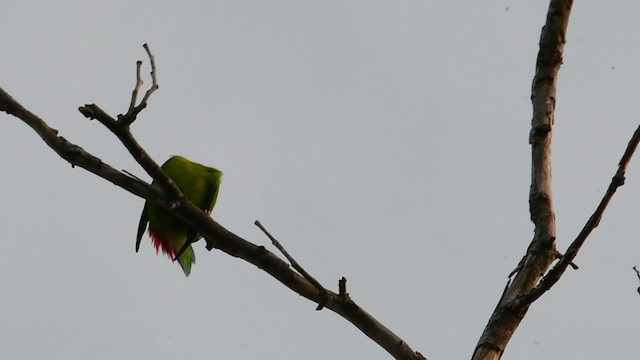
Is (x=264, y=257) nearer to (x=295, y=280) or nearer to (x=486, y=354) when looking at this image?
(x=295, y=280)

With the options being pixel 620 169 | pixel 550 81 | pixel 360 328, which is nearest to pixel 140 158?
pixel 360 328

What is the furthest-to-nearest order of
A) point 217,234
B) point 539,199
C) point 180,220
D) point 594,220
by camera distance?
point 180,220, point 539,199, point 217,234, point 594,220

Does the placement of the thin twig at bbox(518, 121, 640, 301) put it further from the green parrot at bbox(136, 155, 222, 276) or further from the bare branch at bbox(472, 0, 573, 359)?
the green parrot at bbox(136, 155, 222, 276)

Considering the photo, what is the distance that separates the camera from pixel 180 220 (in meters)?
5.67

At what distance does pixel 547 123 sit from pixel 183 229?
3095 mm

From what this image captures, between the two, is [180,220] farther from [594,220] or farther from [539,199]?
[594,220]

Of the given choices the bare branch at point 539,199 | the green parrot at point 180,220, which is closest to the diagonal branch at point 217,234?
the bare branch at point 539,199

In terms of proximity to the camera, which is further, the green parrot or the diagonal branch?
the green parrot

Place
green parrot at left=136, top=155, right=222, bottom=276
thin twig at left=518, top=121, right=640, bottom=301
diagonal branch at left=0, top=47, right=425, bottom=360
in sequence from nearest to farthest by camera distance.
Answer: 1. thin twig at left=518, top=121, right=640, bottom=301
2. diagonal branch at left=0, top=47, right=425, bottom=360
3. green parrot at left=136, top=155, right=222, bottom=276

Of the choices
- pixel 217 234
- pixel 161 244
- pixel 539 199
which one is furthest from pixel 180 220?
pixel 539 199

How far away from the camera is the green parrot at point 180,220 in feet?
18.7

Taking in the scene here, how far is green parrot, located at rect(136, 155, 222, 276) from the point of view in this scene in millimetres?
5691

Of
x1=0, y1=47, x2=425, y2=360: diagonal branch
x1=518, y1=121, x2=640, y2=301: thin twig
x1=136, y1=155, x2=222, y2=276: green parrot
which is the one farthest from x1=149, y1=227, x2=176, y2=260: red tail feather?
x1=518, y1=121, x2=640, y2=301: thin twig

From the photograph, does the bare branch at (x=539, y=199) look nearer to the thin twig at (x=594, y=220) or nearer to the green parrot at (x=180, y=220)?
the thin twig at (x=594, y=220)
